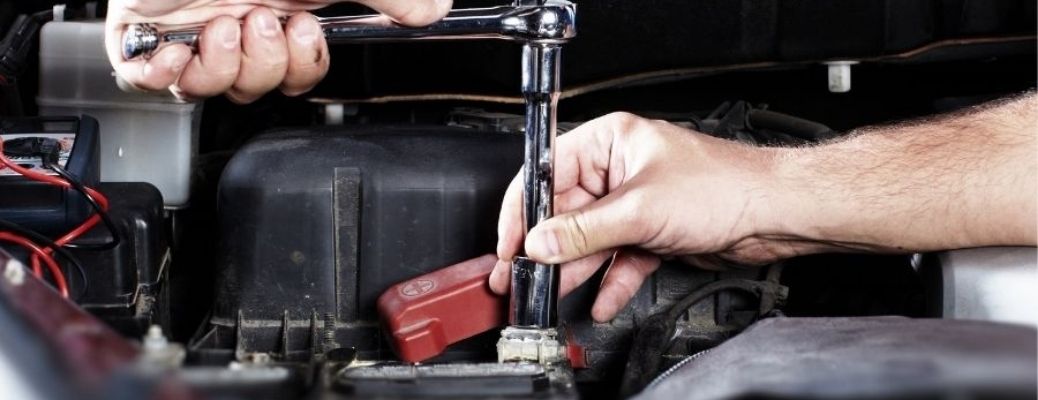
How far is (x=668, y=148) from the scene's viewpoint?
98 centimetres

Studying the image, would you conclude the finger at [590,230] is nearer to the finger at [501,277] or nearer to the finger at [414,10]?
the finger at [501,277]

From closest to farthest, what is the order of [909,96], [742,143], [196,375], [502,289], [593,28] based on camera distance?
[196,375]
[502,289]
[742,143]
[593,28]
[909,96]

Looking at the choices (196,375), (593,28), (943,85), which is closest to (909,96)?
(943,85)

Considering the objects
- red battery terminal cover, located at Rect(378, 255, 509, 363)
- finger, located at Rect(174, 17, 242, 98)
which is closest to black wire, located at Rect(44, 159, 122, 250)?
finger, located at Rect(174, 17, 242, 98)

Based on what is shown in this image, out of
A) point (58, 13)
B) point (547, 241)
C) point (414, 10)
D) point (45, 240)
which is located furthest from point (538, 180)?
point (58, 13)

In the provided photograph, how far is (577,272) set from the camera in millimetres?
1032

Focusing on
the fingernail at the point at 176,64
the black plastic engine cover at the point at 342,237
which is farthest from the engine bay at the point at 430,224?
the fingernail at the point at 176,64

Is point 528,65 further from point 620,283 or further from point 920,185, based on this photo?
point 920,185

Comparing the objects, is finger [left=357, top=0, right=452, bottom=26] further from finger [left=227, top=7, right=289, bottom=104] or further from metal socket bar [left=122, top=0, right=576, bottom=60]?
finger [left=227, top=7, right=289, bottom=104]

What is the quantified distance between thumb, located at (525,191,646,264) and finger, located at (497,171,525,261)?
0.14 ft

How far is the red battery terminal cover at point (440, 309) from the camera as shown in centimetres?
92

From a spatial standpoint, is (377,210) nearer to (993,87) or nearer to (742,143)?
(742,143)

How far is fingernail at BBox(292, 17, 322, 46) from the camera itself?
0.93 metres

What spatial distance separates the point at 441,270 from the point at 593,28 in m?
0.41
